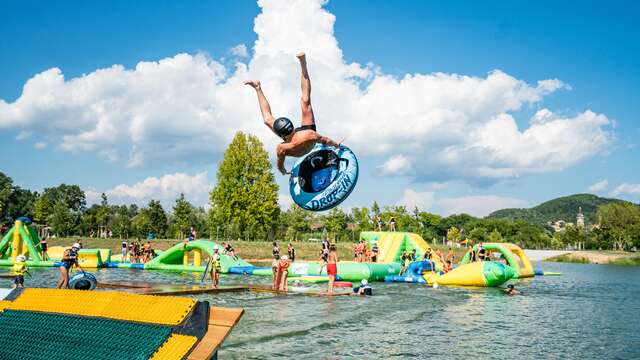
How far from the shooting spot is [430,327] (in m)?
13.6

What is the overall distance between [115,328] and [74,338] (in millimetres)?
486

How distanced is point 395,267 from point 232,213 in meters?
29.3

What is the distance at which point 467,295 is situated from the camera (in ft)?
73.4

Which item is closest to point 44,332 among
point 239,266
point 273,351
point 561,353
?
point 273,351

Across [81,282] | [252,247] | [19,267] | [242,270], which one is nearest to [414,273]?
[242,270]

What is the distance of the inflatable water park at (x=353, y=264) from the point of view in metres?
27.0

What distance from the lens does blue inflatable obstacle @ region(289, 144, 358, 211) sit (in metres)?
8.06

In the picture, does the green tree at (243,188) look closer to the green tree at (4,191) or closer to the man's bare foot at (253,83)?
the man's bare foot at (253,83)

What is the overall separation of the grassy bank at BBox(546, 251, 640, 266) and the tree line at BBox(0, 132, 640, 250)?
15826mm

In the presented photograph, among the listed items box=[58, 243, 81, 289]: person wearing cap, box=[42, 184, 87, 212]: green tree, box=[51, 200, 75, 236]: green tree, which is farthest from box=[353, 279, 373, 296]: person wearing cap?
box=[42, 184, 87, 212]: green tree

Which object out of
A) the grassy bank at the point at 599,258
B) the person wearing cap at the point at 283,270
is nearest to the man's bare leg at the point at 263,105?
the person wearing cap at the point at 283,270

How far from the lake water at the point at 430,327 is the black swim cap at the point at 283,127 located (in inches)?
155

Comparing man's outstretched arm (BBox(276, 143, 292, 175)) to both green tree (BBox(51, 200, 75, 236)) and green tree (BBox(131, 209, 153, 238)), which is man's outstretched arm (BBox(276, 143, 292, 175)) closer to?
green tree (BBox(131, 209, 153, 238))

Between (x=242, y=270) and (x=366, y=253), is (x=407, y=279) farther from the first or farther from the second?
(x=242, y=270)
